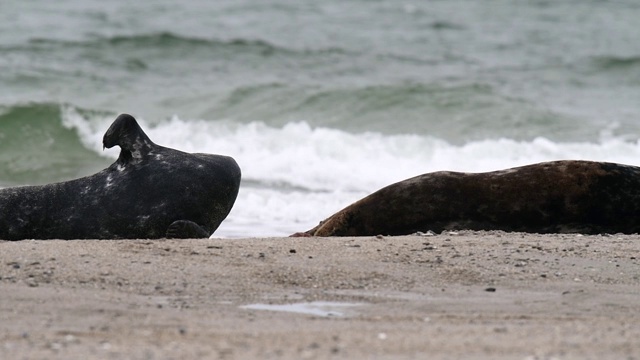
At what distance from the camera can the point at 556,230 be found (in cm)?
725

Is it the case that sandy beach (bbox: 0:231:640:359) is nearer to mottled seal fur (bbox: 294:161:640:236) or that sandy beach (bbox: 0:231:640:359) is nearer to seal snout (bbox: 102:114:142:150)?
mottled seal fur (bbox: 294:161:640:236)

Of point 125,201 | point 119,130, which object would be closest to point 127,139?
point 119,130

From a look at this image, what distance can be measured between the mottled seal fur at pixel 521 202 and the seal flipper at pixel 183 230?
50.4 inches

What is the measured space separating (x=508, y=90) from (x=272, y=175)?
593 centimetres

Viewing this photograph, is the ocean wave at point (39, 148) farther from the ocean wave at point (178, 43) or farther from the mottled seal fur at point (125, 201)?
the mottled seal fur at point (125, 201)

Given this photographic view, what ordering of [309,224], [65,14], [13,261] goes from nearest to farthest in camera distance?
[13,261] → [309,224] → [65,14]

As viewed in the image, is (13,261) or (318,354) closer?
(318,354)

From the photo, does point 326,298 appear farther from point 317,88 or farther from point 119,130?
point 317,88

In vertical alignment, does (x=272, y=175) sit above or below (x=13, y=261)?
above

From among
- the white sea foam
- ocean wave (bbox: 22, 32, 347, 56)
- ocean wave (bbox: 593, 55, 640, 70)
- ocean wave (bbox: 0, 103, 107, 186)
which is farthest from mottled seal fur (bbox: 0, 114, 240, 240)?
ocean wave (bbox: 593, 55, 640, 70)

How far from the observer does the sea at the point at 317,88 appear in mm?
13734

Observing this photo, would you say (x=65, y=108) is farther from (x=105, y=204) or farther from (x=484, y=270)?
(x=484, y=270)

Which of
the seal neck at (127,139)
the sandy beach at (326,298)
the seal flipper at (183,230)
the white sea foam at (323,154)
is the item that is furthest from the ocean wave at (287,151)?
the sandy beach at (326,298)

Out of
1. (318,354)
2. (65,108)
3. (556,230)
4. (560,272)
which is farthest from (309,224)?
(65,108)
